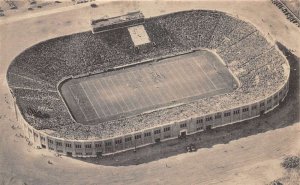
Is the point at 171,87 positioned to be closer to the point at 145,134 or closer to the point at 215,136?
the point at 215,136

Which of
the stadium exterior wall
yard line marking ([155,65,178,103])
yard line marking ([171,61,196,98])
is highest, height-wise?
the stadium exterior wall

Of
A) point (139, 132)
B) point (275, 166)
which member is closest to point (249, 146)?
point (275, 166)

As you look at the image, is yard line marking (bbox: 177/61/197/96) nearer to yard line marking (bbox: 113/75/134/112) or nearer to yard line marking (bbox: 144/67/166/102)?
yard line marking (bbox: 144/67/166/102)

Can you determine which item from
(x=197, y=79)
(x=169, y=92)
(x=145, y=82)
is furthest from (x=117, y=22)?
(x=197, y=79)

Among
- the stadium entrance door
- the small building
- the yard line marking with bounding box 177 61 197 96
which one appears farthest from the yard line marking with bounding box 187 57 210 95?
the small building

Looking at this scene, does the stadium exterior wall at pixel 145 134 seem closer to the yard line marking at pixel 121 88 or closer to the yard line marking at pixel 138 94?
the yard line marking at pixel 138 94

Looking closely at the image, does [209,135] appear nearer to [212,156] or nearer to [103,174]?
[212,156]

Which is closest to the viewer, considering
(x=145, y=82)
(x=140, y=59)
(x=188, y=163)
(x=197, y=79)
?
(x=188, y=163)
